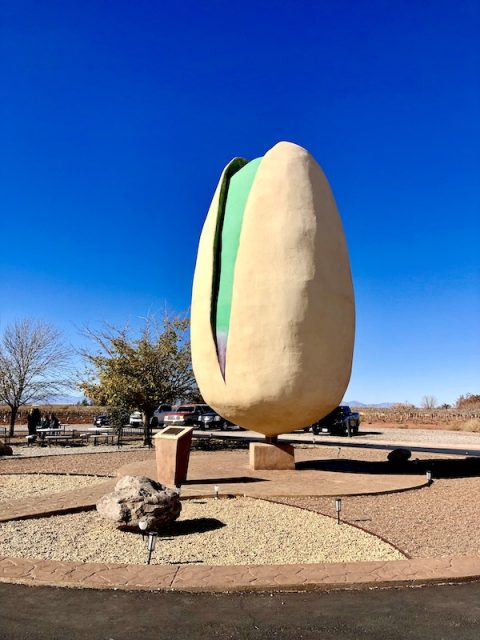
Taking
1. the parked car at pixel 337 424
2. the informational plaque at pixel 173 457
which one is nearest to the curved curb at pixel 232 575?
the informational plaque at pixel 173 457

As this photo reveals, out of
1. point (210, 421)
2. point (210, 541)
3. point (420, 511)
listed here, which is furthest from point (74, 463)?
point (210, 421)

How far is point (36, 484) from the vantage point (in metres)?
11.1

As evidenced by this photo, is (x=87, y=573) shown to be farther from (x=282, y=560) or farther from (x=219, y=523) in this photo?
(x=219, y=523)

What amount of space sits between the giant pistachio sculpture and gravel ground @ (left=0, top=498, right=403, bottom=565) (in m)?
3.68

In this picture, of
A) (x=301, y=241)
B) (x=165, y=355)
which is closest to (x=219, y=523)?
(x=301, y=241)

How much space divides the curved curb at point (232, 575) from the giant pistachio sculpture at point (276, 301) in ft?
20.3

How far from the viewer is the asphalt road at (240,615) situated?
3.97 m

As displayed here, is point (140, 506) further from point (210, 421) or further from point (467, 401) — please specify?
point (467, 401)

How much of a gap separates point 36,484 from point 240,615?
8.08m

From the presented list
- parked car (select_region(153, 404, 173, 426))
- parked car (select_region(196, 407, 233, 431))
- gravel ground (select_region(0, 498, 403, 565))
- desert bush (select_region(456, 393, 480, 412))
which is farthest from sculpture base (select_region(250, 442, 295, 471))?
desert bush (select_region(456, 393, 480, 412))

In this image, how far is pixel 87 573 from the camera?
5105mm

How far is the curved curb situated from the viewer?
4.88 m

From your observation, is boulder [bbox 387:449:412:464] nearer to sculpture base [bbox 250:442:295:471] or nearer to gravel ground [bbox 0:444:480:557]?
gravel ground [bbox 0:444:480:557]

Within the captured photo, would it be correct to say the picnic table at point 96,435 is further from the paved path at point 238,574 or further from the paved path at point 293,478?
the paved path at point 238,574
